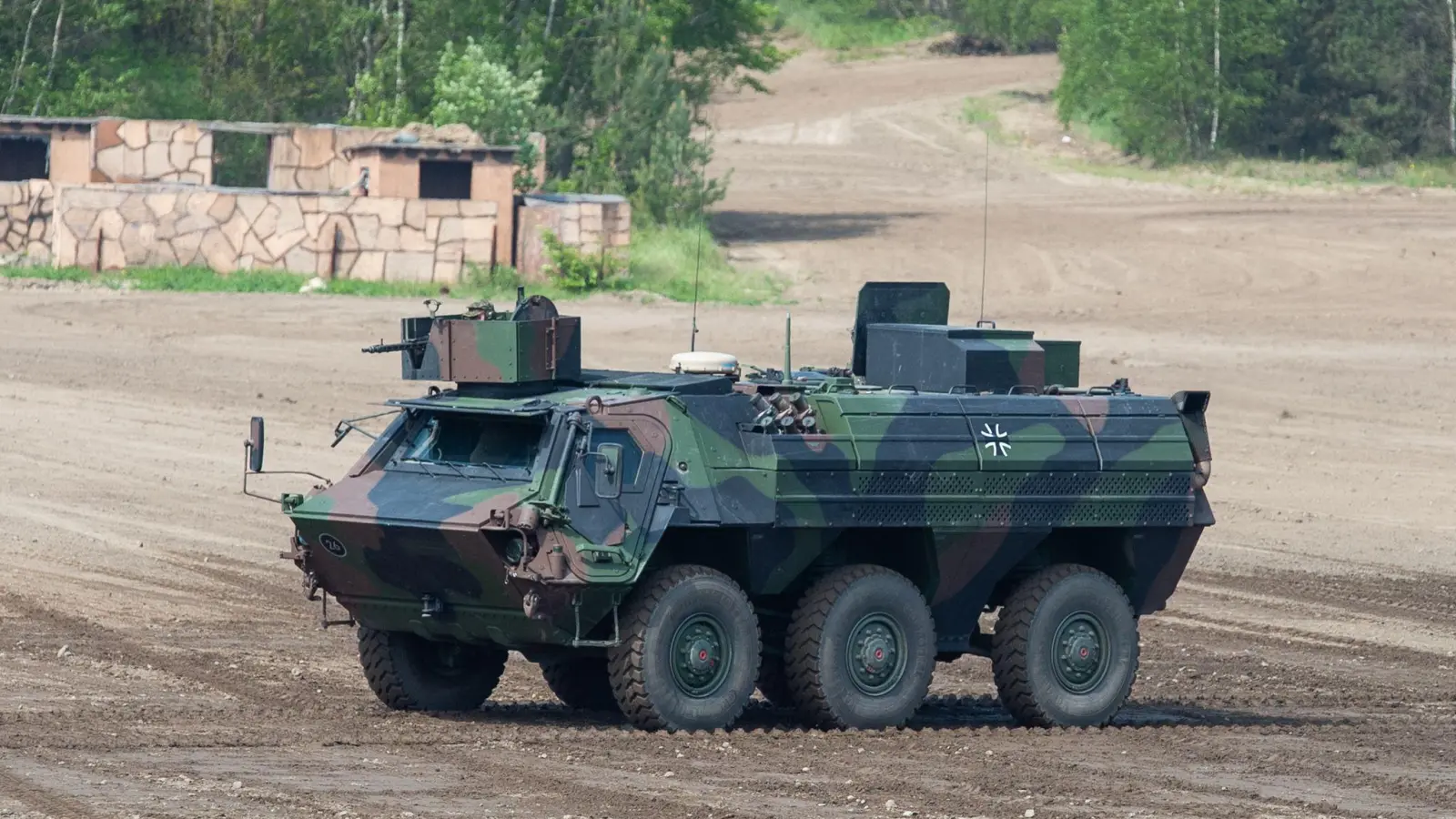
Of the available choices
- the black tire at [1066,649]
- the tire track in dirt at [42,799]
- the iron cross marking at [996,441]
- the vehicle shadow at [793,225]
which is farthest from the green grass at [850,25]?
the tire track in dirt at [42,799]

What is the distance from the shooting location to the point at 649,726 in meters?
11.4

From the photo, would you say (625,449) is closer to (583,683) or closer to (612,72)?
(583,683)

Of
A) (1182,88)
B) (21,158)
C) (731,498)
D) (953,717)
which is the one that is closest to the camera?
(731,498)

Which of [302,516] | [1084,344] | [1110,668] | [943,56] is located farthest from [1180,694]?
[943,56]

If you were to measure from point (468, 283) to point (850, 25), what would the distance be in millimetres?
34132

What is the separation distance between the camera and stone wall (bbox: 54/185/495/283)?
3116cm

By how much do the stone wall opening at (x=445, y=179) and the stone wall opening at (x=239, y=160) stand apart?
5.44 metres

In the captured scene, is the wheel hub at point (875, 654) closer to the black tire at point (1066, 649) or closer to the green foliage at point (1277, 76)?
the black tire at point (1066, 649)

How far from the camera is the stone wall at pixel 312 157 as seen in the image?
1355 inches

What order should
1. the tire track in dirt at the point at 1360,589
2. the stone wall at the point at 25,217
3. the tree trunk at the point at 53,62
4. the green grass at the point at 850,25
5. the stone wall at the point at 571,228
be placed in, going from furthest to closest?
1. the green grass at the point at 850,25
2. the tree trunk at the point at 53,62
3. the stone wall at the point at 25,217
4. the stone wall at the point at 571,228
5. the tire track in dirt at the point at 1360,589

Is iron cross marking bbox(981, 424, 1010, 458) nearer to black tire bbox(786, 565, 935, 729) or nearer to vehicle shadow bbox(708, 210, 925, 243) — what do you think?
black tire bbox(786, 565, 935, 729)

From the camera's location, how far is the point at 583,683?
12.7 metres

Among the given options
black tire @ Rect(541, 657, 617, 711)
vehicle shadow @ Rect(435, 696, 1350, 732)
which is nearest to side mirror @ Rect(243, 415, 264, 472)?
vehicle shadow @ Rect(435, 696, 1350, 732)

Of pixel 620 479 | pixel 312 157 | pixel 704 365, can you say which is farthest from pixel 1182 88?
pixel 620 479
